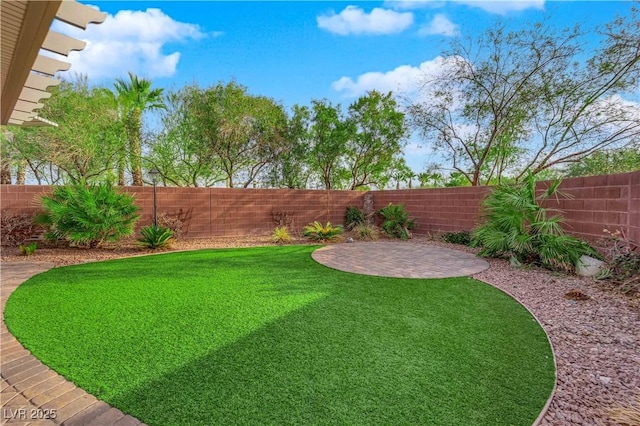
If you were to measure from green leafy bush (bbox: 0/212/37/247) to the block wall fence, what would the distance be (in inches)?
7.0

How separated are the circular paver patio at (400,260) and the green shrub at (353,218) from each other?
10.4 feet

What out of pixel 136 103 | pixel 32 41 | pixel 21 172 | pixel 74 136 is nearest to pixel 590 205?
pixel 32 41

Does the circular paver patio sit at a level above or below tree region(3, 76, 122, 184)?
below

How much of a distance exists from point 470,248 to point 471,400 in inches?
250

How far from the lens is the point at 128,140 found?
42.0 feet

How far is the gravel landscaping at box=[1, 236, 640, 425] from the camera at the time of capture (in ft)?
6.52

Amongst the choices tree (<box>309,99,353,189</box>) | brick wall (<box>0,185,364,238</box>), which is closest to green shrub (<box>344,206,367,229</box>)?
brick wall (<box>0,185,364,238</box>)

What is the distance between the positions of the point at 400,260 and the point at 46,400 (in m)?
Answer: 5.53

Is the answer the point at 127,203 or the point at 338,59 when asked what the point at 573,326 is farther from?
the point at 338,59

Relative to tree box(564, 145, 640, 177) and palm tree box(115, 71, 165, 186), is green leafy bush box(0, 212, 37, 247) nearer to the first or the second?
palm tree box(115, 71, 165, 186)

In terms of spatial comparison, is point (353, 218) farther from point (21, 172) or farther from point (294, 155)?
point (21, 172)

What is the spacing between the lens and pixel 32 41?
2.45m

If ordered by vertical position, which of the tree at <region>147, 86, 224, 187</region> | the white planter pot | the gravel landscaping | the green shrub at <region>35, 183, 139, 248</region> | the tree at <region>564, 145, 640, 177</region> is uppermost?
the tree at <region>147, 86, 224, 187</region>

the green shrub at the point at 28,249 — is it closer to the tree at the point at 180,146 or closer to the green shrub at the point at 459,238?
the tree at the point at 180,146
